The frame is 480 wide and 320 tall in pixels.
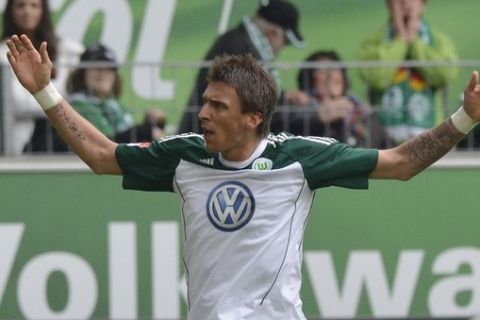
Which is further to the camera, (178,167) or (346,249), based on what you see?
(346,249)

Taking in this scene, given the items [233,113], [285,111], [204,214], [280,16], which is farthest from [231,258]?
[280,16]

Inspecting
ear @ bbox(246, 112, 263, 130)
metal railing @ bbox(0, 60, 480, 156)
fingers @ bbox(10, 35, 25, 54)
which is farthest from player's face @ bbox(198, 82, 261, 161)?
metal railing @ bbox(0, 60, 480, 156)

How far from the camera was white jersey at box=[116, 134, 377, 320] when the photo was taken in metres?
5.61

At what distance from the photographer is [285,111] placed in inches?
384

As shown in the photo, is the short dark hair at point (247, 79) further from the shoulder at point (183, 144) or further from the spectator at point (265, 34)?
the spectator at point (265, 34)

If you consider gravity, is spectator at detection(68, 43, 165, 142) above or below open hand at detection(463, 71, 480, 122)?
below

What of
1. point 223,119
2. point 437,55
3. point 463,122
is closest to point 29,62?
point 223,119

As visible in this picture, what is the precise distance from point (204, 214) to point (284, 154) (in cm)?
41

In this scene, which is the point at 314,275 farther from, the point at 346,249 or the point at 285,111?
the point at 285,111

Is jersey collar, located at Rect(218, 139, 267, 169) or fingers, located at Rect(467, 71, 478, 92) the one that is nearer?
fingers, located at Rect(467, 71, 478, 92)

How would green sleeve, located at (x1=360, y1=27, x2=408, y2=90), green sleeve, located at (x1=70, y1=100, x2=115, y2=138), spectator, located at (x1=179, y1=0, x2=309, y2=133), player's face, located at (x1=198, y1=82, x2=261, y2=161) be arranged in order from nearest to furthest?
player's face, located at (x1=198, y1=82, x2=261, y2=161) < green sleeve, located at (x1=70, y1=100, x2=115, y2=138) < green sleeve, located at (x1=360, y1=27, x2=408, y2=90) < spectator, located at (x1=179, y1=0, x2=309, y2=133)

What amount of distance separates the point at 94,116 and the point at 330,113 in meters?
1.60

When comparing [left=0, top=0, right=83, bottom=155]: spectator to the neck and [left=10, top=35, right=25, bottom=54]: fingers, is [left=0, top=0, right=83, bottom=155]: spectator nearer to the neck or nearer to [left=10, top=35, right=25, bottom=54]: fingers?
[left=10, top=35, right=25, bottom=54]: fingers

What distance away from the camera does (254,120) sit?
5660 mm
